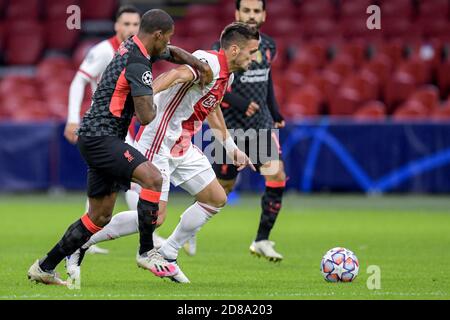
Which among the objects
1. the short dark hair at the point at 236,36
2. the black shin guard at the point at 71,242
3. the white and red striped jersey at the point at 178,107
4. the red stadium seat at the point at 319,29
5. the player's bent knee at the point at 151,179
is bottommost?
the red stadium seat at the point at 319,29

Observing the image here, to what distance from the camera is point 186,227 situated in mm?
8461

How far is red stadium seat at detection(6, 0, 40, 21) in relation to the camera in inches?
907

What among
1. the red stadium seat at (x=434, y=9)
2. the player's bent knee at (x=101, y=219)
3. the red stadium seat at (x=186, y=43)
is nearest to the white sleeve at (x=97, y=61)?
the player's bent knee at (x=101, y=219)

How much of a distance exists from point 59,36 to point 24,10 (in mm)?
1061

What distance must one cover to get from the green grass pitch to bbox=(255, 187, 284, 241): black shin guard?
0.97ft

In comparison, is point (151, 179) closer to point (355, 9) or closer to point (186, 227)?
point (186, 227)

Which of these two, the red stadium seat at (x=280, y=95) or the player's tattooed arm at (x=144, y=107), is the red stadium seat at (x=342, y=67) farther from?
the player's tattooed arm at (x=144, y=107)

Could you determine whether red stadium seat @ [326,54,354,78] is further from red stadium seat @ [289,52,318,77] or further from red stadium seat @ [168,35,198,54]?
red stadium seat @ [168,35,198,54]

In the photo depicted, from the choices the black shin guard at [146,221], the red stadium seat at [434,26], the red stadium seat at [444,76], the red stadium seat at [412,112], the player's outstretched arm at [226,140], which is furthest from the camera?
the red stadium seat at [434,26]

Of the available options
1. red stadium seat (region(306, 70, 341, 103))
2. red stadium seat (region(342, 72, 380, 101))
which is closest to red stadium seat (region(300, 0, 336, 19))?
red stadium seat (region(306, 70, 341, 103))

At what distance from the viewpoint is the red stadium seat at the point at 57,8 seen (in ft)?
74.9

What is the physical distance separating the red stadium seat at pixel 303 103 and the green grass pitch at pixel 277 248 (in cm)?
162

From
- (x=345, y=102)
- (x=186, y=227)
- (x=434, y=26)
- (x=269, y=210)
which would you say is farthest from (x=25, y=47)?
(x=186, y=227)
